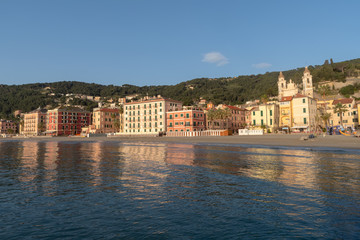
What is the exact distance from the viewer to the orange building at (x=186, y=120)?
303 feet

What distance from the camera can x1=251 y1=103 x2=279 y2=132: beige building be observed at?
87.4 meters

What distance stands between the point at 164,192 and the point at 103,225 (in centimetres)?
428

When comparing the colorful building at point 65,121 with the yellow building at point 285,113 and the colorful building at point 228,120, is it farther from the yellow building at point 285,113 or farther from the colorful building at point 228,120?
the yellow building at point 285,113

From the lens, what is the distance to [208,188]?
12.6 metres

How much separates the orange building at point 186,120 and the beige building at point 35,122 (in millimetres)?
88558

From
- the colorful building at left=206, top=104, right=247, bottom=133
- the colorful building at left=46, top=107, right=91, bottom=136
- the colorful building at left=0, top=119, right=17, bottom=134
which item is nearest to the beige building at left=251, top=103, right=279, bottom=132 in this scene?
the colorful building at left=206, top=104, right=247, bottom=133

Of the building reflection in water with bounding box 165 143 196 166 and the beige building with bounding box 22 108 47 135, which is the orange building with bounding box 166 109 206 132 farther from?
the beige building with bounding box 22 108 47 135

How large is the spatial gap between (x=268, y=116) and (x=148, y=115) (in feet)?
152

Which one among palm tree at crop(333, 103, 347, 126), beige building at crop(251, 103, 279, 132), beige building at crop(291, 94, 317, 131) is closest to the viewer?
beige building at crop(291, 94, 317, 131)

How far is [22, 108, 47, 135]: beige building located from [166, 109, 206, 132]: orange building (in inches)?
3487

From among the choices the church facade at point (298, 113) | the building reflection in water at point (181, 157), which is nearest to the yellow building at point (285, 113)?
the church facade at point (298, 113)

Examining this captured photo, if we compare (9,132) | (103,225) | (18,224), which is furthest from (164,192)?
(9,132)

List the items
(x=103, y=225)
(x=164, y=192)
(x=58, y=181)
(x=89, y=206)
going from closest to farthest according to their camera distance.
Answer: (x=103, y=225), (x=89, y=206), (x=164, y=192), (x=58, y=181)

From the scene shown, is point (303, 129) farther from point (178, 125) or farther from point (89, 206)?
point (89, 206)
